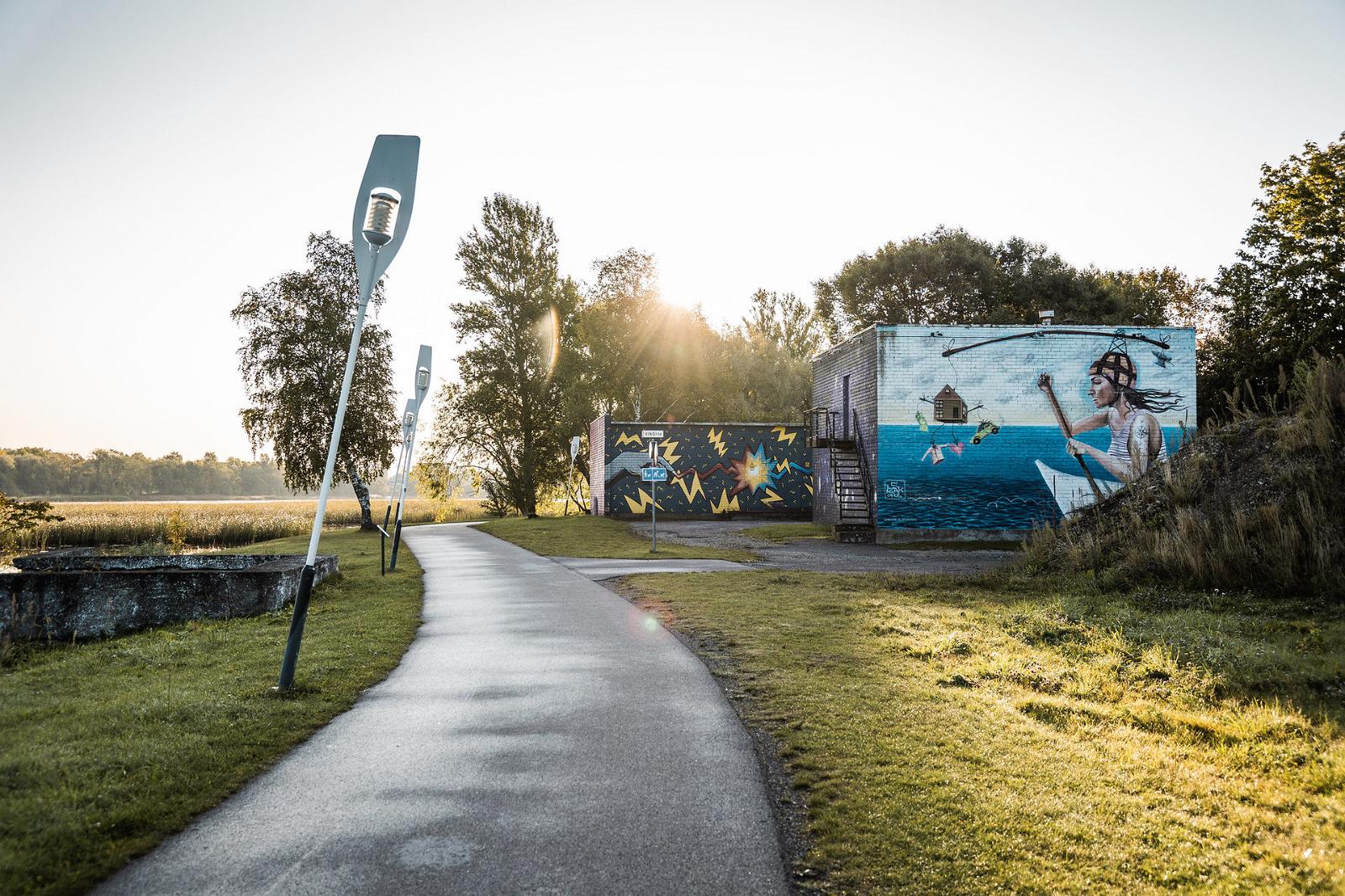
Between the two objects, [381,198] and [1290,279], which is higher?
[1290,279]

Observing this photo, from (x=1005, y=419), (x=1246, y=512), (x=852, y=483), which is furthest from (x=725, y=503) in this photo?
(x=1246, y=512)

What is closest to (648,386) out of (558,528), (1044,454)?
(558,528)

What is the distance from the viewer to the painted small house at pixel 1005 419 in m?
24.4

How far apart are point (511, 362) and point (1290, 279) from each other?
33.6 m

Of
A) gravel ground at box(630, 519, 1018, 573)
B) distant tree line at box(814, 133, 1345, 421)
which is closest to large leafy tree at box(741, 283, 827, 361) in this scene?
distant tree line at box(814, 133, 1345, 421)

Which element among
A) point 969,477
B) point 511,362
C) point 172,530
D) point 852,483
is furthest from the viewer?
point 511,362

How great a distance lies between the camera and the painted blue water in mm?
24359

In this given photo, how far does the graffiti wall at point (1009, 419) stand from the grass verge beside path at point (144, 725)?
18.5 m

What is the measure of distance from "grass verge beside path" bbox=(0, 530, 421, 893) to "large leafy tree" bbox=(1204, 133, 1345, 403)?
1213 inches

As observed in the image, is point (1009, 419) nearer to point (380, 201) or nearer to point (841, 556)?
point (841, 556)

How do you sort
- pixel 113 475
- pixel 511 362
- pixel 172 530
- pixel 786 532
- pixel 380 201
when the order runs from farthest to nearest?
pixel 113 475
pixel 511 362
pixel 786 532
pixel 172 530
pixel 380 201

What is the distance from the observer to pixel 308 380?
32.8 metres

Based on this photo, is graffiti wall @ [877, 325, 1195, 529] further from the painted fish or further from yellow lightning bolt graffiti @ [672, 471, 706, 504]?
yellow lightning bolt graffiti @ [672, 471, 706, 504]

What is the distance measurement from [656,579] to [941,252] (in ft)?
129
